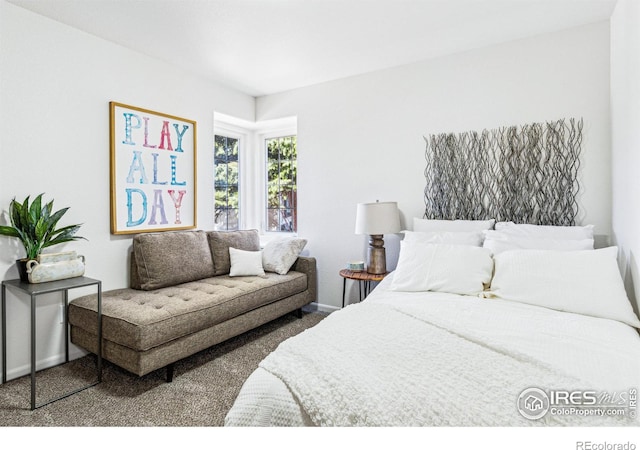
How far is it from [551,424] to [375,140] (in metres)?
2.86

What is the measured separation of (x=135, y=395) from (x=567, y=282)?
8.35 ft

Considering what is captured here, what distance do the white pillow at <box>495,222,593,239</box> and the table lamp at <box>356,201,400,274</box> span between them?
0.81 metres

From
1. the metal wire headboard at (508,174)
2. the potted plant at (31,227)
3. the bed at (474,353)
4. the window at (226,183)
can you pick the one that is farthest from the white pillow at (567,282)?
the window at (226,183)

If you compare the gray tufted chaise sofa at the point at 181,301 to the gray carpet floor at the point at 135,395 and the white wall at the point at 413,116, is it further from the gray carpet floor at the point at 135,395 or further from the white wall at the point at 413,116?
the white wall at the point at 413,116

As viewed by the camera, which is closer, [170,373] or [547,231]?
[170,373]

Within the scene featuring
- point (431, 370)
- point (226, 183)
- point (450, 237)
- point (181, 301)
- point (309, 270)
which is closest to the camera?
point (431, 370)

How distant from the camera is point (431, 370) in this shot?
113cm

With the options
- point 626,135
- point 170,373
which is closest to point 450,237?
point 626,135

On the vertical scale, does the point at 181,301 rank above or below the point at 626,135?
below

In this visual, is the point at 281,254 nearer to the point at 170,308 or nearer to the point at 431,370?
the point at 170,308

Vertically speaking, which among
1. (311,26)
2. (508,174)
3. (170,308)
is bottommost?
(170,308)

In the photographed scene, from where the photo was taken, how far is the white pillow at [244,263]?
3277 millimetres

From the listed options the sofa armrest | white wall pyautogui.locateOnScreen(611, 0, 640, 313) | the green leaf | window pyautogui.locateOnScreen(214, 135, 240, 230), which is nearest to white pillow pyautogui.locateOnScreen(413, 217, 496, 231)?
white wall pyautogui.locateOnScreen(611, 0, 640, 313)

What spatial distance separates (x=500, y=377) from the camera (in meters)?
1.08
